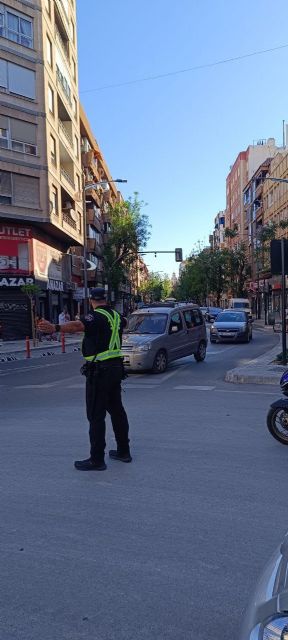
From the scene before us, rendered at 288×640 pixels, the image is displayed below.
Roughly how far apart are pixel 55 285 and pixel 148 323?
2211 cm

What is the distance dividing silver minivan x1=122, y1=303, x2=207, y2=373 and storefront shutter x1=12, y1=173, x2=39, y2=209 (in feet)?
56.3

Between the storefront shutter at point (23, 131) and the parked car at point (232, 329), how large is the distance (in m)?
15.6

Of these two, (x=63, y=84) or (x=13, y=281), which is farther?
(x=63, y=84)

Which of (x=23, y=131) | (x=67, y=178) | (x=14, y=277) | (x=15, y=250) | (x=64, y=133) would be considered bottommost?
(x=14, y=277)

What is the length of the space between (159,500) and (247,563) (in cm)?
132

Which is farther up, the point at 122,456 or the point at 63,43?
the point at 63,43

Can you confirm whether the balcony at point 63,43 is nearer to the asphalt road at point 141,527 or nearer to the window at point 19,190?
the window at point 19,190

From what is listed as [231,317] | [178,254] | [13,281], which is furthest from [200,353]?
[178,254]

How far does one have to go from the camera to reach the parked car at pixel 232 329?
2292 centimetres

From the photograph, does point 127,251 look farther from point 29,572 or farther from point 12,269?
point 29,572

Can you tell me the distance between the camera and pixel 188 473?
543 cm

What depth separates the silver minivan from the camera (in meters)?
13.5

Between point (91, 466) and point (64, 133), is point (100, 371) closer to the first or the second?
point (91, 466)

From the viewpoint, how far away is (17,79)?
99.1 feet
